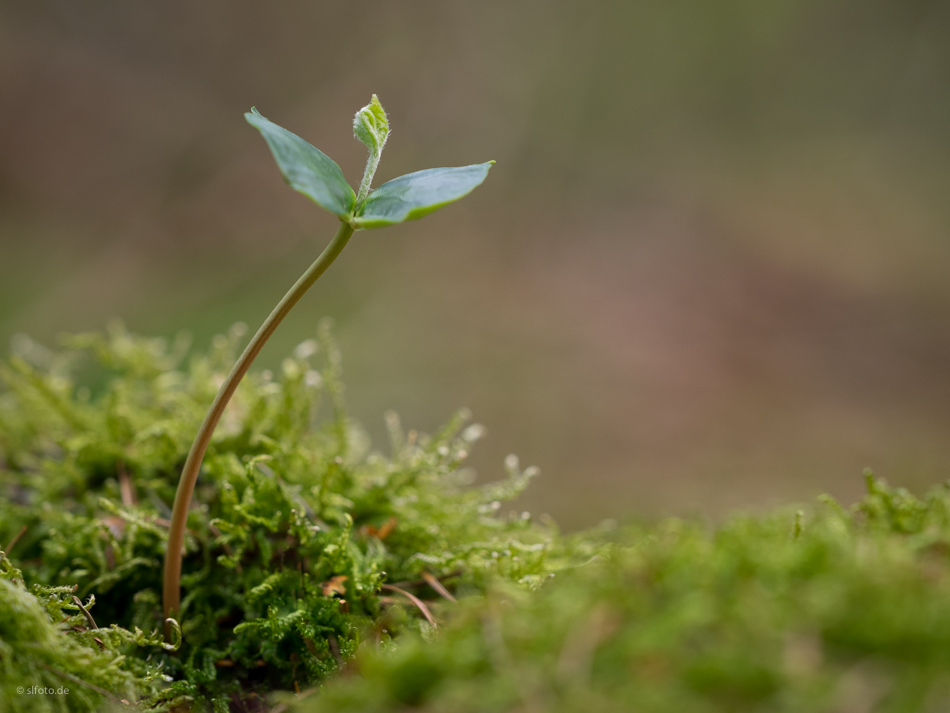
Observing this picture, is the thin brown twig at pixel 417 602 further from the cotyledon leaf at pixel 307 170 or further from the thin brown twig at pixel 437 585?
the cotyledon leaf at pixel 307 170

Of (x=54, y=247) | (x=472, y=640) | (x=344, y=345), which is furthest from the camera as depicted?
(x=54, y=247)

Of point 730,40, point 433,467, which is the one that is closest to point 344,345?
point 433,467

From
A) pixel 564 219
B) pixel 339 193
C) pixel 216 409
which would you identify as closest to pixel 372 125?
pixel 339 193

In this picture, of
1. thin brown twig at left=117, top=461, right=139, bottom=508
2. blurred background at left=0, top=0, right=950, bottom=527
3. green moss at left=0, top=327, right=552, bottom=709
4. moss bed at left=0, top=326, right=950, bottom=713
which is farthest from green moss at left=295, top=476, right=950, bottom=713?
blurred background at left=0, top=0, right=950, bottom=527

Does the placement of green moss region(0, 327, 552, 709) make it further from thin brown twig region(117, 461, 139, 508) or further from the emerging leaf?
the emerging leaf

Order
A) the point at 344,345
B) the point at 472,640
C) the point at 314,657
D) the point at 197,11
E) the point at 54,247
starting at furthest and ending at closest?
the point at 197,11
the point at 54,247
the point at 344,345
the point at 314,657
the point at 472,640

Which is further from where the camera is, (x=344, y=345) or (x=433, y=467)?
(x=344, y=345)

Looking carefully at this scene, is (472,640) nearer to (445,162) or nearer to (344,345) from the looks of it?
(344,345)
